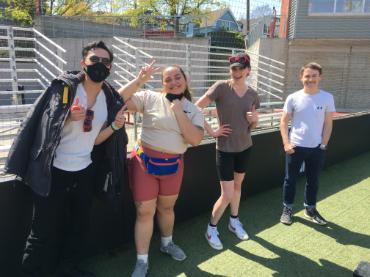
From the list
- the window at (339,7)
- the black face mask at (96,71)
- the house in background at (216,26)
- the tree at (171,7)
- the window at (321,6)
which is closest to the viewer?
the black face mask at (96,71)

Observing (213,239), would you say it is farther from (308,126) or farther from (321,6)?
(321,6)

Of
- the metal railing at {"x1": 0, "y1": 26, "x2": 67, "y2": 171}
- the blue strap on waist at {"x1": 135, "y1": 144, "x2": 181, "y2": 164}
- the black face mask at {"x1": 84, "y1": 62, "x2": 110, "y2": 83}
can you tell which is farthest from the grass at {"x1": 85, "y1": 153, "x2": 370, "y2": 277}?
the metal railing at {"x1": 0, "y1": 26, "x2": 67, "y2": 171}

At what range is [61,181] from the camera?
7.36 feet

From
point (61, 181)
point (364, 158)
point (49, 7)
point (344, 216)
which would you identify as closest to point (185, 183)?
point (61, 181)

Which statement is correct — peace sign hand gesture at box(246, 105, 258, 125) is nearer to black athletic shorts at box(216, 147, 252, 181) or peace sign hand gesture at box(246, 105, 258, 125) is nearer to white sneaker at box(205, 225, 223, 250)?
black athletic shorts at box(216, 147, 252, 181)

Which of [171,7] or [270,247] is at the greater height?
[171,7]

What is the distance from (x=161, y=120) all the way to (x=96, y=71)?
586mm

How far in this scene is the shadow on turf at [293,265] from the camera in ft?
9.62

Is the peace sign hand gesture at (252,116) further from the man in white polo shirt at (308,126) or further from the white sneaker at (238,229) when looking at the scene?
the white sneaker at (238,229)

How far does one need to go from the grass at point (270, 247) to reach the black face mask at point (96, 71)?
150 centimetres

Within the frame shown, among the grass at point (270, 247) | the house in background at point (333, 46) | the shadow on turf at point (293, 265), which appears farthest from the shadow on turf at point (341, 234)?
the house in background at point (333, 46)

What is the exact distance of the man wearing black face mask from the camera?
83.3 inches

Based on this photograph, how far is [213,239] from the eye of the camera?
3.30m

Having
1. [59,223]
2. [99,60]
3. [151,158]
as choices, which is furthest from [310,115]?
[59,223]
